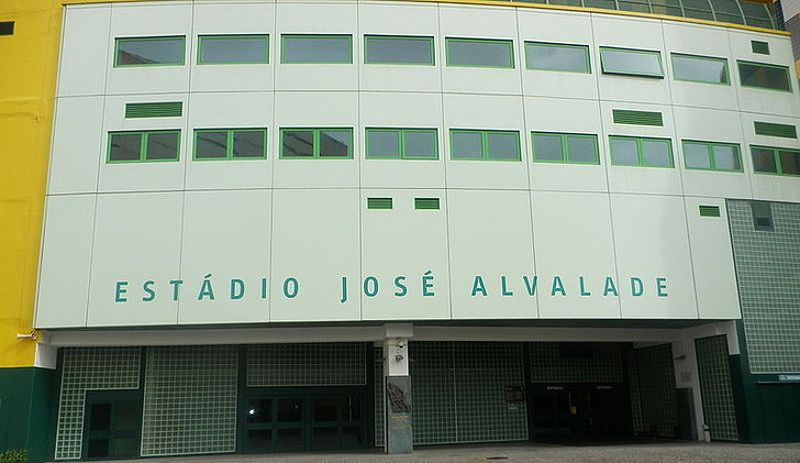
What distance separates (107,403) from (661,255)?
1862 centimetres

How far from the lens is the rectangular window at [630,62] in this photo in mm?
23812

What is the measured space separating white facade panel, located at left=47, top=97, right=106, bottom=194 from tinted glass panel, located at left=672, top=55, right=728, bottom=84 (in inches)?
764

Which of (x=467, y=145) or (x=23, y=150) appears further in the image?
(x=467, y=145)

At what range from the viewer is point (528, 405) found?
1028 inches

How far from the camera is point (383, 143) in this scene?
22.0 m

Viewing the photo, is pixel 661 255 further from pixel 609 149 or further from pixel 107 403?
pixel 107 403

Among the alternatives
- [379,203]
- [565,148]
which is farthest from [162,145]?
[565,148]

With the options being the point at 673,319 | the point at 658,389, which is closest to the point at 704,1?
the point at 673,319

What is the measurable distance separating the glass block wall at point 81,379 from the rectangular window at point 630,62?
18593 mm

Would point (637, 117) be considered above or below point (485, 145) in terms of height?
above

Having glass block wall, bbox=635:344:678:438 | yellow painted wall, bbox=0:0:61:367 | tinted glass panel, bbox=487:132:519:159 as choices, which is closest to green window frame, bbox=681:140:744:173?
tinted glass panel, bbox=487:132:519:159

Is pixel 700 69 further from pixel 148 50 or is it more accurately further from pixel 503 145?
pixel 148 50

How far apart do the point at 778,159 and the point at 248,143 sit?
18.3 m

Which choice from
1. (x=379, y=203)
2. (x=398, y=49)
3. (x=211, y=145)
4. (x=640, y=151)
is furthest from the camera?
(x=640, y=151)
